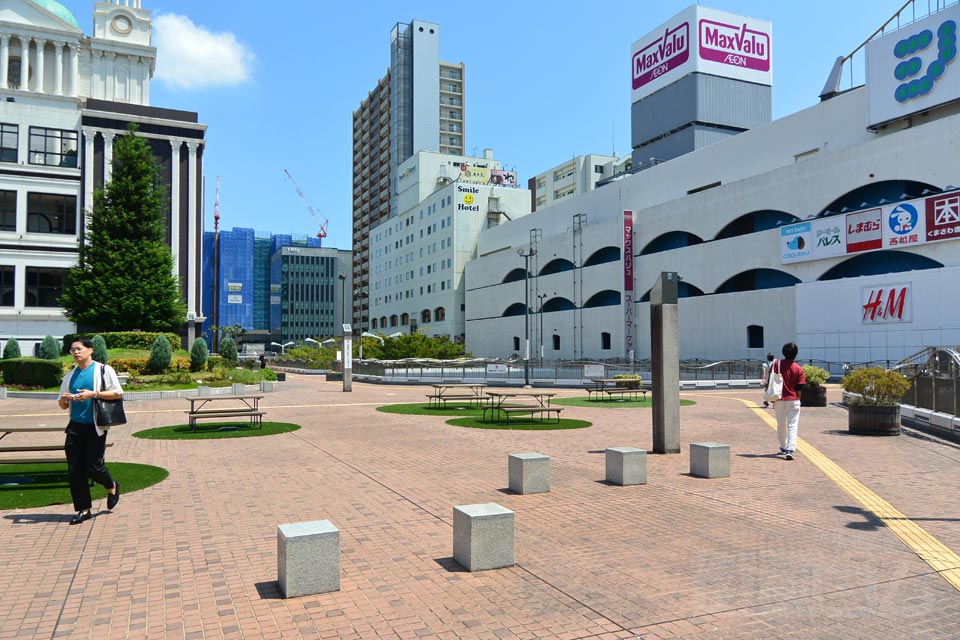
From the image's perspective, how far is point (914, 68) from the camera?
37375mm

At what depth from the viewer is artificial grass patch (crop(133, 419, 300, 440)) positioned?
14219 mm

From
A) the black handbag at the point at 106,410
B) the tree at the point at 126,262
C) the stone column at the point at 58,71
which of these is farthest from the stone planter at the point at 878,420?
the stone column at the point at 58,71

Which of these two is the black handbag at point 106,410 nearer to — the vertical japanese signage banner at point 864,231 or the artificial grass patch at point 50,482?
the artificial grass patch at point 50,482

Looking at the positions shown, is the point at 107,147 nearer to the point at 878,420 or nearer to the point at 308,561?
the point at 878,420

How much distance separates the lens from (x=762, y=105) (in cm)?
6209

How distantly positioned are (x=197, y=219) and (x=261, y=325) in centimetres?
12727

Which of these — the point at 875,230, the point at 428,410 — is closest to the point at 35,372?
the point at 428,410

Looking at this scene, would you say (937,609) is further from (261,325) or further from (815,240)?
(261,325)

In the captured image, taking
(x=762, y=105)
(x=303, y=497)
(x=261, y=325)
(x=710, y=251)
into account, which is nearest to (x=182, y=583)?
(x=303, y=497)

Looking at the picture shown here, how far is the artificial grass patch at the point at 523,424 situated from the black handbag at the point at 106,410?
9.65m

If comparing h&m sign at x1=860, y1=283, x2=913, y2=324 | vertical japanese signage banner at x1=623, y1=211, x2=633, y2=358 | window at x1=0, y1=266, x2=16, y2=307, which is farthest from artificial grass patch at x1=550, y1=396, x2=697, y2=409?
window at x1=0, y1=266, x2=16, y2=307

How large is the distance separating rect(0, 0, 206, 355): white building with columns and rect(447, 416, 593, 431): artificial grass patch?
36163 millimetres

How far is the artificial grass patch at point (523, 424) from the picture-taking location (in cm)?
1595

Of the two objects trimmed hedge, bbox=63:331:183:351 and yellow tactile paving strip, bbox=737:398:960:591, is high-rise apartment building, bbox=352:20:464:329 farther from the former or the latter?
yellow tactile paving strip, bbox=737:398:960:591
